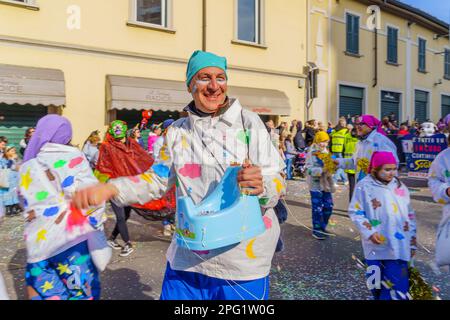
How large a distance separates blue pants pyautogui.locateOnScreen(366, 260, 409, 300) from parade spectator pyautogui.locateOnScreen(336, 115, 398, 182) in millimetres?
2521

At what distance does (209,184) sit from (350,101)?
19.2m

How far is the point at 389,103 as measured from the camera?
2269cm

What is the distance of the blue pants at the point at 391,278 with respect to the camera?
3662 mm

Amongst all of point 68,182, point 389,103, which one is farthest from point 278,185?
point 389,103

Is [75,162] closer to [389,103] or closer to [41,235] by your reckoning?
[41,235]

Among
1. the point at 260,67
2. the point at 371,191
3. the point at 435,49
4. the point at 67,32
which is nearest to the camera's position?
the point at 371,191

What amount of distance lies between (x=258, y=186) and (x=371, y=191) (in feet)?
7.26

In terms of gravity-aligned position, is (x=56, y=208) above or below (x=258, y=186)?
below

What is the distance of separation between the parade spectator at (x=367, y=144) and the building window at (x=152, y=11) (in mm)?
9227

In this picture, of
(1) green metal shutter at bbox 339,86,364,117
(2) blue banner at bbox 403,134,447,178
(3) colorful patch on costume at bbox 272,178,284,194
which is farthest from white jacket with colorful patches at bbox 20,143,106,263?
(1) green metal shutter at bbox 339,86,364,117

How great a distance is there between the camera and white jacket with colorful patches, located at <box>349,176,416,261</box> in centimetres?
375

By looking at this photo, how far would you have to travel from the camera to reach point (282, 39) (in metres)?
17.2

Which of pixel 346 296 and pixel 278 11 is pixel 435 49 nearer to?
pixel 278 11
